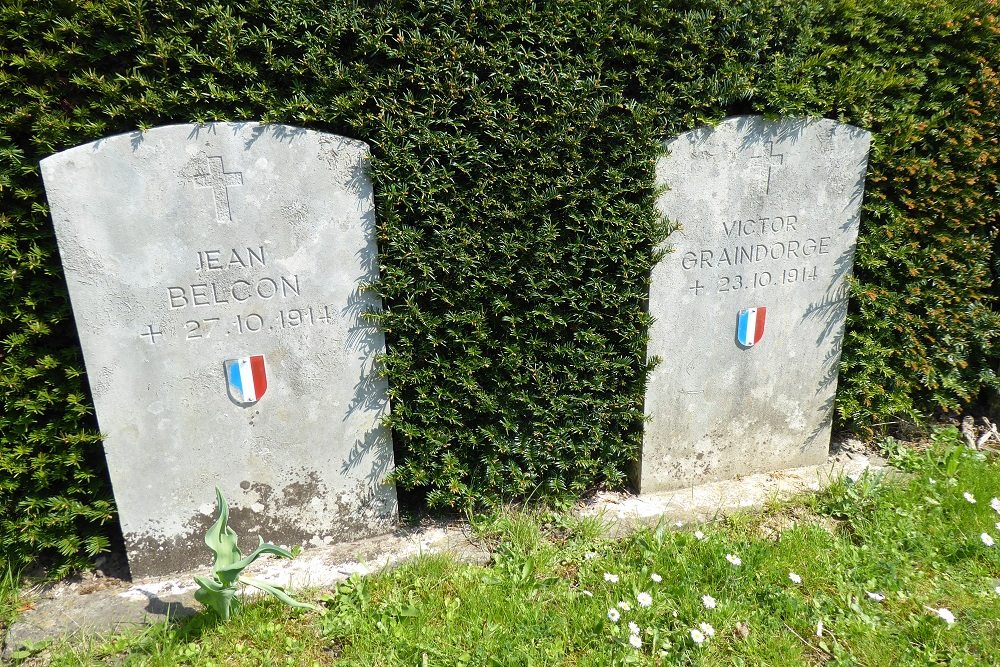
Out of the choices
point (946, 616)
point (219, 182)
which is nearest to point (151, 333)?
point (219, 182)

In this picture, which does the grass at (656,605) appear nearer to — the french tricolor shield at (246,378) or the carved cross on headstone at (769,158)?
the french tricolor shield at (246,378)

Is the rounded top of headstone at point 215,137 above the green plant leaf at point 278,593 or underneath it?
above

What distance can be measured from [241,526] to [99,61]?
78.4 inches

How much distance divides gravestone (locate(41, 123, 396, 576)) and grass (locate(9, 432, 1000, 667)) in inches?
19.3

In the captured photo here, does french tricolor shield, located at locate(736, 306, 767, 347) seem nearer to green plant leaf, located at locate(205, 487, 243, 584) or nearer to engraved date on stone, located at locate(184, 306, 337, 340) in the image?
engraved date on stone, located at locate(184, 306, 337, 340)

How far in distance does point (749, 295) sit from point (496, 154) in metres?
1.49

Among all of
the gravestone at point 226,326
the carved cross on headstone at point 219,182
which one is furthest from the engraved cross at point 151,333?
the carved cross on headstone at point 219,182

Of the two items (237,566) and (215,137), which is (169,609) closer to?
(237,566)

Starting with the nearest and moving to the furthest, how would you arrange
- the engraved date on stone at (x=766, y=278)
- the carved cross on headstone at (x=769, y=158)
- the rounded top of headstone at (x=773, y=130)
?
the rounded top of headstone at (x=773, y=130), the carved cross on headstone at (x=769, y=158), the engraved date on stone at (x=766, y=278)

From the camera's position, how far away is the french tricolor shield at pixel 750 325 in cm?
350

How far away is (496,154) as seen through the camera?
2.93 meters

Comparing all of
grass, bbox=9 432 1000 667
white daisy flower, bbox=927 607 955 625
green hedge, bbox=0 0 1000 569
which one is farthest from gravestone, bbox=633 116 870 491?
white daisy flower, bbox=927 607 955 625

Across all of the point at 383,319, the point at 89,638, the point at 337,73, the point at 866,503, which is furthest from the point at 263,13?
the point at 866,503

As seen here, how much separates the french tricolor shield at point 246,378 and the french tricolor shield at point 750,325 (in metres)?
2.29
